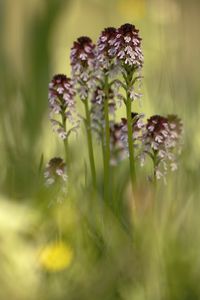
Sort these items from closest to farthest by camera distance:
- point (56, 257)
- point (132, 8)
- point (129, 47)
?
1. point (56, 257)
2. point (129, 47)
3. point (132, 8)

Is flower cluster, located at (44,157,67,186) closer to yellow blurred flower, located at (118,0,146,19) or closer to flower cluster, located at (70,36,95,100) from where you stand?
flower cluster, located at (70,36,95,100)

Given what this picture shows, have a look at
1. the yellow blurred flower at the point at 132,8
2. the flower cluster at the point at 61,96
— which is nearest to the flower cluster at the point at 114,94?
the flower cluster at the point at 61,96

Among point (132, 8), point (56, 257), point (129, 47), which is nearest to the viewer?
point (56, 257)

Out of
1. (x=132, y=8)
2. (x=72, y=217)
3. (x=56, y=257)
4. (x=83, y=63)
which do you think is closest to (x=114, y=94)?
(x=83, y=63)

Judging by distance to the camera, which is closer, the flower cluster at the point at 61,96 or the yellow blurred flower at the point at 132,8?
the flower cluster at the point at 61,96

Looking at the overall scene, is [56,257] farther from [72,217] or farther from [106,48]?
[106,48]

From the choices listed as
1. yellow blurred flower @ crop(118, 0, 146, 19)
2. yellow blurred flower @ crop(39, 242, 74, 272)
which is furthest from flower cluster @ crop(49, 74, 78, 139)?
yellow blurred flower @ crop(118, 0, 146, 19)

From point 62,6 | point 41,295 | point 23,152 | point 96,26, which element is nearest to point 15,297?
point 41,295

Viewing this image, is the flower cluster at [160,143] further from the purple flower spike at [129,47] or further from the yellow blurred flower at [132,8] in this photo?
the yellow blurred flower at [132,8]
